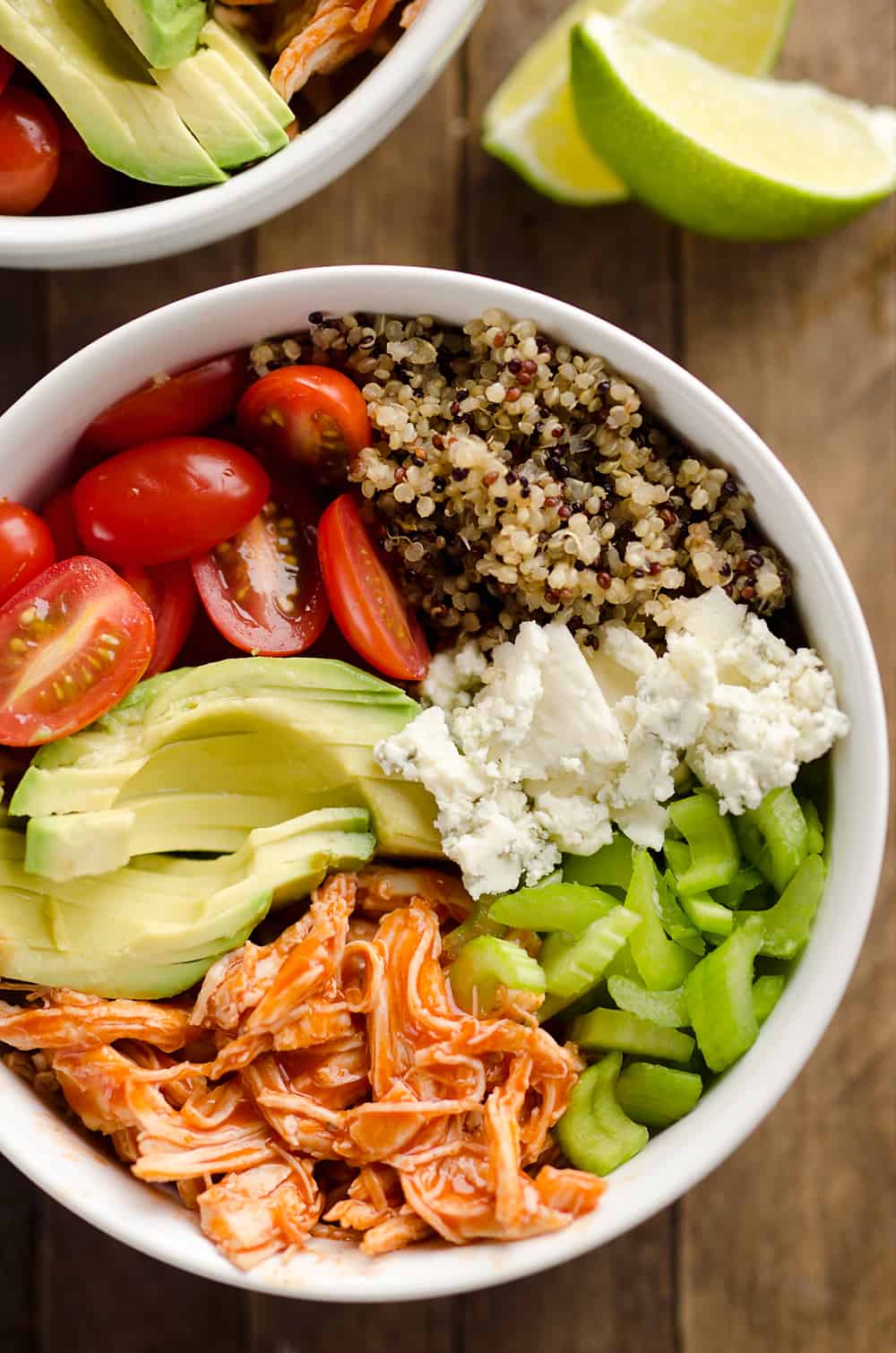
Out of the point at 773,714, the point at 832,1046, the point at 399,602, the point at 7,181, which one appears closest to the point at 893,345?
the point at 773,714

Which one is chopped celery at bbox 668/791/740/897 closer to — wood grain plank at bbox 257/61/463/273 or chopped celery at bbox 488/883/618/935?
chopped celery at bbox 488/883/618/935

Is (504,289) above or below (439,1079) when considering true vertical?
above

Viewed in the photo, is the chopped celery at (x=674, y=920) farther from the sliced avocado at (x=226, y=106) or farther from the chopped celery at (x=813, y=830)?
the sliced avocado at (x=226, y=106)

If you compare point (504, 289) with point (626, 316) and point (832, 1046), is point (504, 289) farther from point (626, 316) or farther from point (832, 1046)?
point (832, 1046)

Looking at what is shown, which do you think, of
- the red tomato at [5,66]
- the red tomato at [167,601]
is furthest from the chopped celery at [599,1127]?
the red tomato at [5,66]

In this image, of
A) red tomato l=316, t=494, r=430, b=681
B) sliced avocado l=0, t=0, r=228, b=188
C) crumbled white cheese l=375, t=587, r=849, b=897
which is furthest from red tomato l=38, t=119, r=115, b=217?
crumbled white cheese l=375, t=587, r=849, b=897
